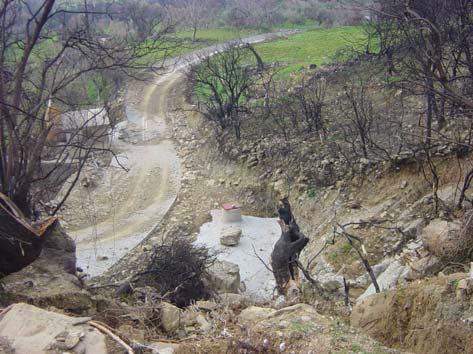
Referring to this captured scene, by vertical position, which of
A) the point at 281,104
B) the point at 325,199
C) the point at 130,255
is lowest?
the point at 130,255

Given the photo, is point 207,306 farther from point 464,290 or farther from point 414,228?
point 414,228

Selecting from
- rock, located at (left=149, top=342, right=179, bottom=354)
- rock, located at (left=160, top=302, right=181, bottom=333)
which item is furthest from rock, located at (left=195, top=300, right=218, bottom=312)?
rock, located at (left=149, top=342, right=179, bottom=354)

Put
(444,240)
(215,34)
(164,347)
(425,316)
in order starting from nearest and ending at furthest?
(164,347) < (425,316) < (444,240) < (215,34)

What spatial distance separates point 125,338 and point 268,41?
104 feet

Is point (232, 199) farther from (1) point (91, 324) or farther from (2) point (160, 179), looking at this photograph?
(1) point (91, 324)

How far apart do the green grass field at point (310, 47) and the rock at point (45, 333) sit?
2006 cm

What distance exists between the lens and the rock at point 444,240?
6.94 meters

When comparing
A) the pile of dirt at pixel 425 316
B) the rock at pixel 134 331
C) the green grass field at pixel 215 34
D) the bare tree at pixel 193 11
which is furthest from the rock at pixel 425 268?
the bare tree at pixel 193 11

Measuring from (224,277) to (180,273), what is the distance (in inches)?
60.6

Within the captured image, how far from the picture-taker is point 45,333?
3.63 m

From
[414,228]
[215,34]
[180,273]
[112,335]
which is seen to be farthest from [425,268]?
[215,34]

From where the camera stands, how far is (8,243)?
214 inches

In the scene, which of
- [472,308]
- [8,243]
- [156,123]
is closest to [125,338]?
[8,243]

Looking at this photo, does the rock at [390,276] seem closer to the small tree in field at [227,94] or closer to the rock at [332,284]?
the rock at [332,284]
